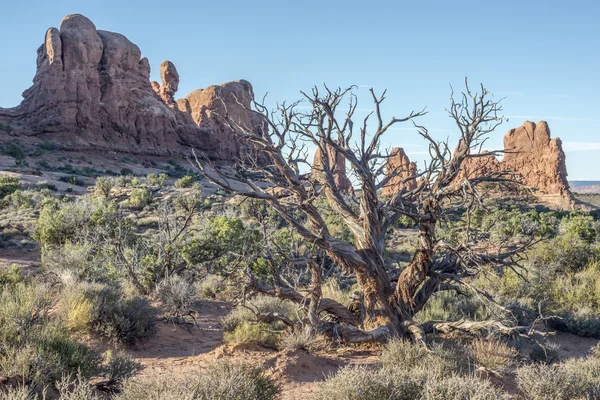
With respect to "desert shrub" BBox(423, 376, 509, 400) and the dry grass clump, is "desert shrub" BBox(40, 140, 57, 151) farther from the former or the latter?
"desert shrub" BBox(423, 376, 509, 400)

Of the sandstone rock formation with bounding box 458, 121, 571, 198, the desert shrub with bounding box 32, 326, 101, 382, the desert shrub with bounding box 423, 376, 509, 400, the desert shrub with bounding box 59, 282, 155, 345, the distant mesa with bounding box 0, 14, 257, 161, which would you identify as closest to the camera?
the desert shrub with bounding box 423, 376, 509, 400

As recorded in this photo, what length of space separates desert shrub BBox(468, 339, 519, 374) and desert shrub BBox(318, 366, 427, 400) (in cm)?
221

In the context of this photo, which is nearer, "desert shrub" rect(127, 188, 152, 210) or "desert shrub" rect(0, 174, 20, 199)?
"desert shrub" rect(127, 188, 152, 210)

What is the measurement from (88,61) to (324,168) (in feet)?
190

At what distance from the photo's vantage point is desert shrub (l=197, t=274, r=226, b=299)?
11.1 meters

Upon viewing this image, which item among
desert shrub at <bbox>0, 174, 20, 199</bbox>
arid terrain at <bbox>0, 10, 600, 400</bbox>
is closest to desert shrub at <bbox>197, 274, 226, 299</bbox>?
arid terrain at <bbox>0, 10, 600, 400</bbox>

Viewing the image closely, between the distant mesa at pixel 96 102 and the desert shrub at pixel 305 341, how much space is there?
45050mm

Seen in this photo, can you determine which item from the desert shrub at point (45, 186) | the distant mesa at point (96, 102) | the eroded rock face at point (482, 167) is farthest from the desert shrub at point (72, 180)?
the eroded rock face at point (482, 167)

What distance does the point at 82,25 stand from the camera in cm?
5772

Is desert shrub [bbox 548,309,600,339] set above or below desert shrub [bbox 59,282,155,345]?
below

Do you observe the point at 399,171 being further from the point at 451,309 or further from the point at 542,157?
the point at 542,157

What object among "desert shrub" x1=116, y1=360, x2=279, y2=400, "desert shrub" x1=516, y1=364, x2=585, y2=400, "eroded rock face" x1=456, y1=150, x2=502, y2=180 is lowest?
"desert shrub" x1=516, y1=364, x2=585, y2=400

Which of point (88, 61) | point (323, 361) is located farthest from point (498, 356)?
point (88, 61)

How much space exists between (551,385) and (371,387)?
84.5 inches
